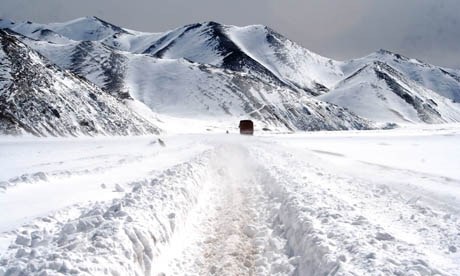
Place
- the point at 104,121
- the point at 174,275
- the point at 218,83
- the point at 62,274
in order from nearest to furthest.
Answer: the point at 62,274, the point at 174,275, the point at 104,121, the point at 218,83

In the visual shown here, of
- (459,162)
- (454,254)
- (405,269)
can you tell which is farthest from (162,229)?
(459,162)

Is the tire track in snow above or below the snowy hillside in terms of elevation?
below

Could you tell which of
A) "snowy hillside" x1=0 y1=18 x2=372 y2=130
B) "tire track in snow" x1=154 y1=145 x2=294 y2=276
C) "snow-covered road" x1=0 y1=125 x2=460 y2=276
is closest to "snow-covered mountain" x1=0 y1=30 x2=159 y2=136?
"snow-covered road" x1=0 y1=125 x2=460 y2=276

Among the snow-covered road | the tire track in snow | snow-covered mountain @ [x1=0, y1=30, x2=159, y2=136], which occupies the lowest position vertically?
the tire track in snow

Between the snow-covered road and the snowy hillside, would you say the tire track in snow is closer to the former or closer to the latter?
the snow-covered road

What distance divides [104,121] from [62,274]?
66653 millimetres

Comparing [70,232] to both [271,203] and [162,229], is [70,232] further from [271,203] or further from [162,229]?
[271,203]

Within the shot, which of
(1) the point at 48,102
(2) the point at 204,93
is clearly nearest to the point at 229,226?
(1) the point at 48,102

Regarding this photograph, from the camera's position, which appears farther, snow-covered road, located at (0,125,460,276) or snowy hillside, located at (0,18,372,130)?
snowy hillside, located at (0,18,372,130)

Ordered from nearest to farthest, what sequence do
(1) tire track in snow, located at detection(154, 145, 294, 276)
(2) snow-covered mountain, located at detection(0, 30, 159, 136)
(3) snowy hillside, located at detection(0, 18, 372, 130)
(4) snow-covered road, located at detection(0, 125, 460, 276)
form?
(4) snow-covered road, located at detection(0, 125, 460, 276), (1) tire track in snow, located at detection(154, 145, 294, 276), (2) snow-covered mountain, located at detection(0, 30, 159, 136), (3) snowy hillside, located at detection(0, 18, 372, 130)

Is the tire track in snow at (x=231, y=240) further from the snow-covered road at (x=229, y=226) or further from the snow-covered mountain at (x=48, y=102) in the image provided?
the snow-covered mountain at (x=48, y=102)

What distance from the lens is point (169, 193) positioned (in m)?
14.0

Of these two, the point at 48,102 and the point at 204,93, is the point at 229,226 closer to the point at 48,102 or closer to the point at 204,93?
the point at 48,102

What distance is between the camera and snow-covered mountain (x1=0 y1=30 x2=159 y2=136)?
2277 inches
